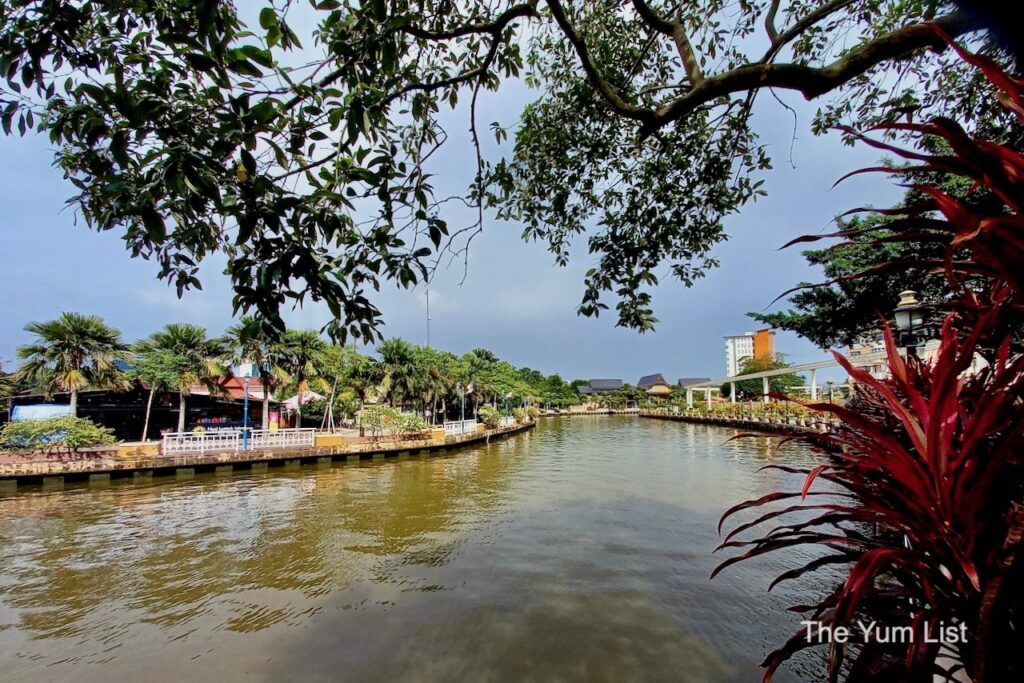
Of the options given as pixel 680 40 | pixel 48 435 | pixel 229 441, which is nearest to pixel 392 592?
pixel 680 40

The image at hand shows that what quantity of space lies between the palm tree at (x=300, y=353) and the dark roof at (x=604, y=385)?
72880 millimetres

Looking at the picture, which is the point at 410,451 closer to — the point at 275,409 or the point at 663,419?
the point at 275,409

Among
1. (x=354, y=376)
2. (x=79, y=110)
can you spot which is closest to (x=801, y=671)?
(x=79, y=110)

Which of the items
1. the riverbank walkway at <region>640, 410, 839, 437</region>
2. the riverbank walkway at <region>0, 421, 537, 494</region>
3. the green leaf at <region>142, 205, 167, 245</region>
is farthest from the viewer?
the riverbank walkway at <region>640, 410, 839, 437</region>

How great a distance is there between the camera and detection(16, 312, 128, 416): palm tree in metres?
15.7

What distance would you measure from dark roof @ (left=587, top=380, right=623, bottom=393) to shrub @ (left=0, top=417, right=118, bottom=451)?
82.3 meters

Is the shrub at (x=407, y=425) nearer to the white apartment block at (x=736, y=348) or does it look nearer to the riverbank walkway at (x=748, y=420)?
the riverbank walkway at (x=748, y=420)

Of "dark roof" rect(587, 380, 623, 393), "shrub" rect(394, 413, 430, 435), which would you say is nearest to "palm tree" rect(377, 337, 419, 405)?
"shrub" rect(394, 413, 430, 435)

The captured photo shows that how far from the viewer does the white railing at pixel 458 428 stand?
79.8 feet

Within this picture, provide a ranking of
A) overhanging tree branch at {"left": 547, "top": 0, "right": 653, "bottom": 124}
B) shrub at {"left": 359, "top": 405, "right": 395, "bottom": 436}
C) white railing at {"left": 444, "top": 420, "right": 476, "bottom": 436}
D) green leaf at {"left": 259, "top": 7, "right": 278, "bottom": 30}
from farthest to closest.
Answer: white railing at {"left": 444, "top": 420, "right": 476, "bottom": 436} → shrub at {"left": 359, "top": 405, "right": 395, "bottom": 436} → overhanging tree branch at {"left": 547, "top": 0, "right": 653, "bottom": 124} → green leaf at {"left": 259, "top": 7, "right": 278, "bottom": 30}

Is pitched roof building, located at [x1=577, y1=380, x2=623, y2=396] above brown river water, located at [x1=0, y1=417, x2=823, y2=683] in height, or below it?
above

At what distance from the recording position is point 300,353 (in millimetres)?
21812

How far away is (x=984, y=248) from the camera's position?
0.92m

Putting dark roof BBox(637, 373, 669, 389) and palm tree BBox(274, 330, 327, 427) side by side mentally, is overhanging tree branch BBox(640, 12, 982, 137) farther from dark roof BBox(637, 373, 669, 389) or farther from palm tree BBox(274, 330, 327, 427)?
dark roof BBox(637, 373, 669, 389)
